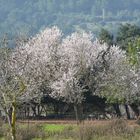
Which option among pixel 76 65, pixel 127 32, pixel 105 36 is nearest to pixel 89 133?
pixel 76 65

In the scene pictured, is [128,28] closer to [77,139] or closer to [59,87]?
[59,87]

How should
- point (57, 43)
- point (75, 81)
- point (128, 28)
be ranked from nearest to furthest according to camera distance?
point (75, 81)
point (57, 43)
point (128, 28)

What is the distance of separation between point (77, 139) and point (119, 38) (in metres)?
44.2

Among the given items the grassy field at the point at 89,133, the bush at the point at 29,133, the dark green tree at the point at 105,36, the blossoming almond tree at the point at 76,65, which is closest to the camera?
the grassy field at the point at 89,133

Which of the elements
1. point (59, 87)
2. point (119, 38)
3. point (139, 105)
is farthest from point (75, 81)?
point (119, 38)

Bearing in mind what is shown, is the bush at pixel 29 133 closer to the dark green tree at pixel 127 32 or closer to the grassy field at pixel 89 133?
the grassy field at pixel 89 133

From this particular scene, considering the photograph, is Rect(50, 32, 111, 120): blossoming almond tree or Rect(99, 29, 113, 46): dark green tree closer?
Rect(50, 32, 111, 120): blossoming almond tree

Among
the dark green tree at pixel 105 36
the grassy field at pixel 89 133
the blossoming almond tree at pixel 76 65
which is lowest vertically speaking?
the grassy field at pixel 89 133

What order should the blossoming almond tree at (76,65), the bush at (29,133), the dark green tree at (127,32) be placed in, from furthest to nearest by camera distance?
the dark green tree at (127,32) → the blossoming almond tree at (76,65) → the bush at (29,133)

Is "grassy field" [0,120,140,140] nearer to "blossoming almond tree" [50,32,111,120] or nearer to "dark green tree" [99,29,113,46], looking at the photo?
"blossoming almond tree" [50,32,111,120]

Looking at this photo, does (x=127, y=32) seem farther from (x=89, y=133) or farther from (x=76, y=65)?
(x=89, y=133)

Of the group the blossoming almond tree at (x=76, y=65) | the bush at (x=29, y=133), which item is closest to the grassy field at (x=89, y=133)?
the bush at (x=29, y=133)

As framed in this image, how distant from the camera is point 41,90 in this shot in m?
58.8

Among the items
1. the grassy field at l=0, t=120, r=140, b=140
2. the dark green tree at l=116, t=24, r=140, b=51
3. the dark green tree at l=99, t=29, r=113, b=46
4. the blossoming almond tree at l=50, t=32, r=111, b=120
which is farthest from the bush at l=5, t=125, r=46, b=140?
the dark green tree at l=116, t=24, r=140, b=51
